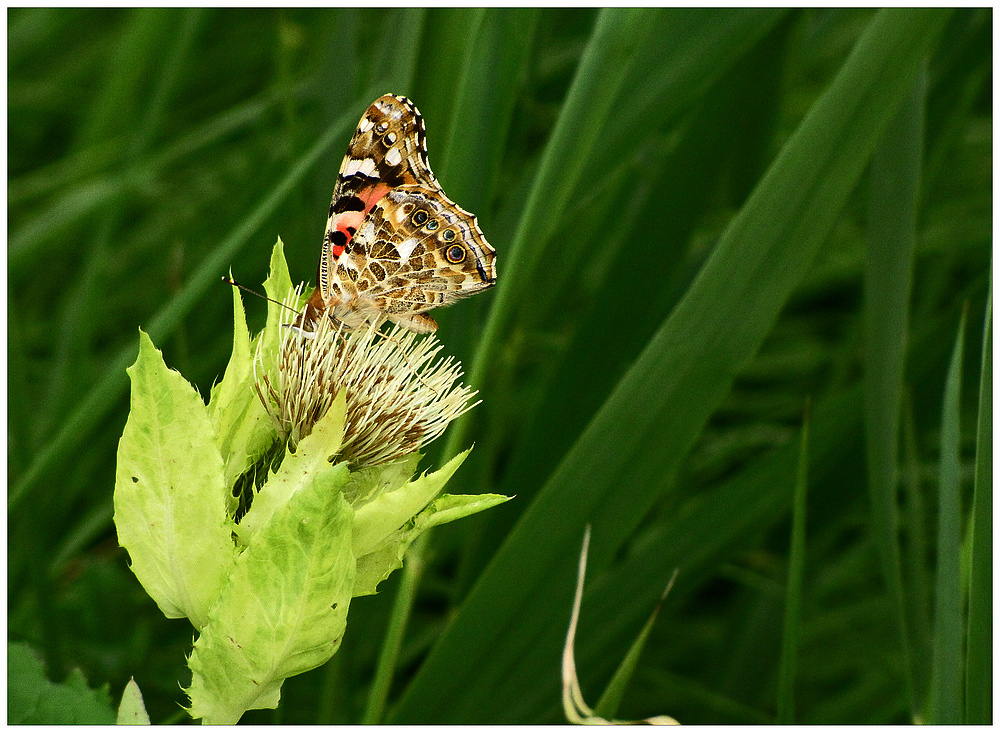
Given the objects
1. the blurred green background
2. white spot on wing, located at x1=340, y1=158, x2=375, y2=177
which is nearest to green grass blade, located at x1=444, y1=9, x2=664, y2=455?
the blurred green background

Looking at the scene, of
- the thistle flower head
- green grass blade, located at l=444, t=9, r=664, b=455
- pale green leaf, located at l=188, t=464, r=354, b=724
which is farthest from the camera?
green grass blade, located at l=444, t=9, r=664, b=455

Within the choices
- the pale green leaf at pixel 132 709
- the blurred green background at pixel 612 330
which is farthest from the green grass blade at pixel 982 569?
the pale green leaf at pixel 132 709

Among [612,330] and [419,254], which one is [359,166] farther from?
[612,330]

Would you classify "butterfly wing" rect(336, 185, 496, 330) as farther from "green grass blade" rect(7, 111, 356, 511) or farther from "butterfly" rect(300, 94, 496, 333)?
"green grass blade" rect(7, 111, 356, 511)

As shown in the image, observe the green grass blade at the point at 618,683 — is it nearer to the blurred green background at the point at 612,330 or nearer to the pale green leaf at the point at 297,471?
the blurred green background at the point at 612,330

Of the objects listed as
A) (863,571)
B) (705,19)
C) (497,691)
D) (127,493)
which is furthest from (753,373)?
(127,493)
